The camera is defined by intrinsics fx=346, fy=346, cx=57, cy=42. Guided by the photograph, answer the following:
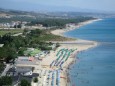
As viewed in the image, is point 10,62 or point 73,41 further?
point 73,41

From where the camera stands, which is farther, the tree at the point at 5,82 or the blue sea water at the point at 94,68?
the blue sea water at the point at 94,68

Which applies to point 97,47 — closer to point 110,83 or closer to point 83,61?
point 83,61

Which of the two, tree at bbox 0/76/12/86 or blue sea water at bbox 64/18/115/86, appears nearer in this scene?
tree at bbox 0/76/12/86

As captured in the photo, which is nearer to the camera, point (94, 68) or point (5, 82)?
point (5, 82)

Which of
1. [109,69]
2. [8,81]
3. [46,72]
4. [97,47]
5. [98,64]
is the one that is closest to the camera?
[8,81]

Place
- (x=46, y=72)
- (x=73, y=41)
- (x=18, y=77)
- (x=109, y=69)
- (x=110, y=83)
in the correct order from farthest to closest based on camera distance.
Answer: (x=73, y=41) → (x=109, y=69) → (x=46, y=72) → (x=110, y=83) → (x=18, y=77)

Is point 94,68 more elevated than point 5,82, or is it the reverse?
point 5,82

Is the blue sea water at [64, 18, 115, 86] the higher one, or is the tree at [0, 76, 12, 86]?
the tree at [0, 76, 12, 86]

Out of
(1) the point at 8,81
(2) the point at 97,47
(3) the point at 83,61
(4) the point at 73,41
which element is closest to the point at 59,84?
(1) the point at 8,81

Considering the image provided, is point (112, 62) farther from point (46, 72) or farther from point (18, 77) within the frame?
point (18, 77)

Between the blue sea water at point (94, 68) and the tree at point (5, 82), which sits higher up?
the tree at point (5, 82)
